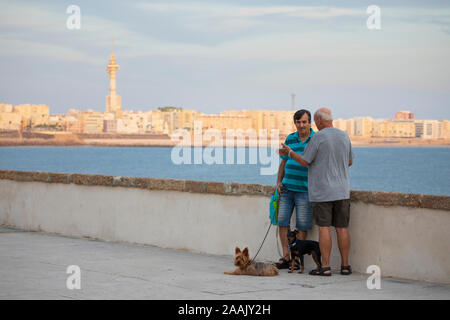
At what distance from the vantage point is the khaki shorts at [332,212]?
6691 millimetres

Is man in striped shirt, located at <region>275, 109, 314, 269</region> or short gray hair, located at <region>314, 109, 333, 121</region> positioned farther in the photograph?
man in striped shirt, located at <region>275, 109, 314, 269</region>

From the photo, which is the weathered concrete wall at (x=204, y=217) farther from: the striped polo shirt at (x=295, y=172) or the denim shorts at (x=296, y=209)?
the striped polo shirt at (x=295, y=172)

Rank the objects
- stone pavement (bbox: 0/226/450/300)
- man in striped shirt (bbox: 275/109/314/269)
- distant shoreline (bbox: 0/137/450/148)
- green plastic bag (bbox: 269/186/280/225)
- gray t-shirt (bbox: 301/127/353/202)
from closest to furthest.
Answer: stone pavement (bbox: 0/226/450/300)
gray t-shirt (bbox: 301/127/353/202)
man in striped shirt (bbox: 275/109/314/269)
green plastic bag (bbox: 269/186/280/225)
distant shoreline (bbox: 0/137/450/148)

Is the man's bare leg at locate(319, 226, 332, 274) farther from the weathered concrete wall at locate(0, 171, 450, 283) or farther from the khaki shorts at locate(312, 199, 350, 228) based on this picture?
the weathered concrete wall at locate(0, 171, 450, 283)

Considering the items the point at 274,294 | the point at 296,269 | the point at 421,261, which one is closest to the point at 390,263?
the point at 421,261

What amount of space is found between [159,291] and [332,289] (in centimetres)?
155

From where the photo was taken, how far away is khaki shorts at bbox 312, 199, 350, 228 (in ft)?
22.0

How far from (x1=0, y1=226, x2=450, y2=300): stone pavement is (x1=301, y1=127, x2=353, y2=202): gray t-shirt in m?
0.85

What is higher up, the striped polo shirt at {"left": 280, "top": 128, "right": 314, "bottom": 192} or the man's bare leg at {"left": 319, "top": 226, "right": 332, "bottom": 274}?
the striped polo shirt at {"left": 280, "top": 128, "right": 314, "bottom": 192}

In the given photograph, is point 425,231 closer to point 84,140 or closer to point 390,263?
point 390,263

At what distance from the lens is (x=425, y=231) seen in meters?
6.49

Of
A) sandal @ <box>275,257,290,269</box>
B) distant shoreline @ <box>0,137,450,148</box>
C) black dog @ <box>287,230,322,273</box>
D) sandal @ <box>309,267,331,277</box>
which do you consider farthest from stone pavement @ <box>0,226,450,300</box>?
distant shoreline @ <box>0,137,450,148</box>

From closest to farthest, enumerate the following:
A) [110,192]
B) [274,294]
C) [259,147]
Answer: [274,294], [110,192], [259,147]

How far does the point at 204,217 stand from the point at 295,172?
5.63ft
